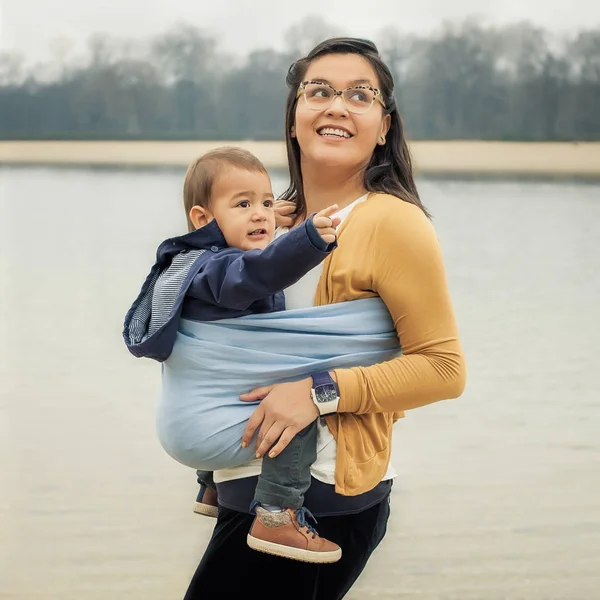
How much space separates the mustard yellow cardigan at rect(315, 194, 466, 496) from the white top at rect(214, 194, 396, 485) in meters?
0.01

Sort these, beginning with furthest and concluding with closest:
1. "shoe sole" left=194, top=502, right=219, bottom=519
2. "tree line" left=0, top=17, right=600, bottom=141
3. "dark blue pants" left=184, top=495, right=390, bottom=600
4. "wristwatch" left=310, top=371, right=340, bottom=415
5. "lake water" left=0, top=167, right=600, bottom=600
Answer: "tree line" left=0, top=17, right=600, bottom=141 → "lake water" left=0, top=167, right=600, bottom=600 → "shoe sole" left=194, top=502, right=219, bottom=519 → "dark blue pants" left=184, top=495, right=390, bottom=600 → "wristwatch" left=310, top=371, right=340, bottom=415

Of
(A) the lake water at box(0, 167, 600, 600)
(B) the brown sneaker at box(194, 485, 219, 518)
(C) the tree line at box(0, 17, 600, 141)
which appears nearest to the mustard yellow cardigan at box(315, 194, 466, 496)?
(B) the brown sneaker at box(194, 485, 219, 518)

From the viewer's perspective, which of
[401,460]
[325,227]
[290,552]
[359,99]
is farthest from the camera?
[401,460]

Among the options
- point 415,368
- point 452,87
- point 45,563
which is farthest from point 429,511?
point 452,87

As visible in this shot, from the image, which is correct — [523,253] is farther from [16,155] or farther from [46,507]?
[16,155]

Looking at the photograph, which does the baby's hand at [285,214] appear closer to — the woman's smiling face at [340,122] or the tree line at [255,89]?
the woman's smiling face at [340,122]

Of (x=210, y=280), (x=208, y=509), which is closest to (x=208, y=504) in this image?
(x=208, y=509)

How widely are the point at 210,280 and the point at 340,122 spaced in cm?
32

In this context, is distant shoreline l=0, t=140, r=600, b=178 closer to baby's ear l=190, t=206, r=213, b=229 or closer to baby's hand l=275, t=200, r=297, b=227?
baby's hand l=275, t=200, r=297, b=227

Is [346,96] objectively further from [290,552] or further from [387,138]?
[290,552]

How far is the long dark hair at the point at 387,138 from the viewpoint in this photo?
1498 millimetres

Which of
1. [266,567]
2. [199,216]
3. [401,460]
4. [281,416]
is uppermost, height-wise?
[199,216]

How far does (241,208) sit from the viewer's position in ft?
4.66

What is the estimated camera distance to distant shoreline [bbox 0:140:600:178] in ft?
47.6
